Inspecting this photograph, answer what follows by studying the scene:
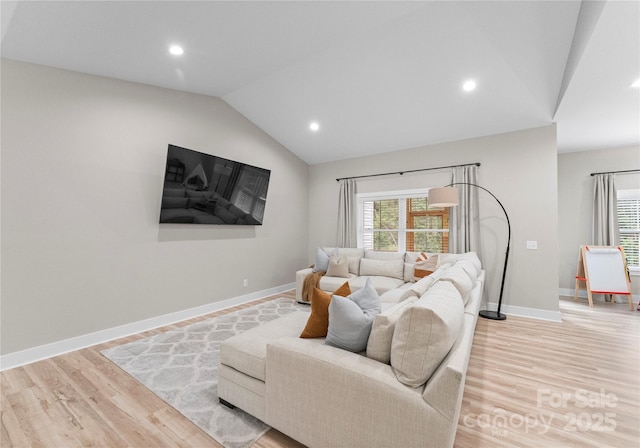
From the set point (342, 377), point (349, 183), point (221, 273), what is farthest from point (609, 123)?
point (221, 273)

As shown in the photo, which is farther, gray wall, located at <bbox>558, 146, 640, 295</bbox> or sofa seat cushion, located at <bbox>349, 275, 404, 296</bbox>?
gray wall, located at <bbox>558, 146, 640, 295</bbox>

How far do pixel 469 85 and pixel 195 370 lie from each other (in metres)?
4.38

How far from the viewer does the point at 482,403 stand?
2025 millimetres

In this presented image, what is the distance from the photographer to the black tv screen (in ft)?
12.0

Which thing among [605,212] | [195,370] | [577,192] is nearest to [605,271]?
[605,212]

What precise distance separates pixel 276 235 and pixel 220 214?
136 centimetres

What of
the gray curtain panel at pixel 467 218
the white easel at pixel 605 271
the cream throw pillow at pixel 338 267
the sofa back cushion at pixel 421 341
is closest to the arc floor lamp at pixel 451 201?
the gray curtain panel at pixel 467 218

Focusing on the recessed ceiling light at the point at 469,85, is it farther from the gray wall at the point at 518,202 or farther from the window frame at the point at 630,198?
the window frame at the point at 630,198

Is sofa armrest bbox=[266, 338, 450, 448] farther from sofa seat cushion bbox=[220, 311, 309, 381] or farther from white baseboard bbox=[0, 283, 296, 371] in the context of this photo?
white baseboard bbox=[0, 283, 296, 371]

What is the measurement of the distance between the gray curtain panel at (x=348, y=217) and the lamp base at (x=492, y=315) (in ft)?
8.01

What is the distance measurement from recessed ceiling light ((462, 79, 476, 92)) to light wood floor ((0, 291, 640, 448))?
10.1 feet

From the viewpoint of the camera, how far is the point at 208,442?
163 cm

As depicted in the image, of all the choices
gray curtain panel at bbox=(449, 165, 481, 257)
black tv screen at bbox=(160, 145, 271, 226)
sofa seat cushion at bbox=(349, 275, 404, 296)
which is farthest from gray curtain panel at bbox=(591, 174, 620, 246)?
black tv screen at bbox=(160, 145, 271, 226)

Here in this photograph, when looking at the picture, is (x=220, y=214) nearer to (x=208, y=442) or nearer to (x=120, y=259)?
(x=120, y=259)
